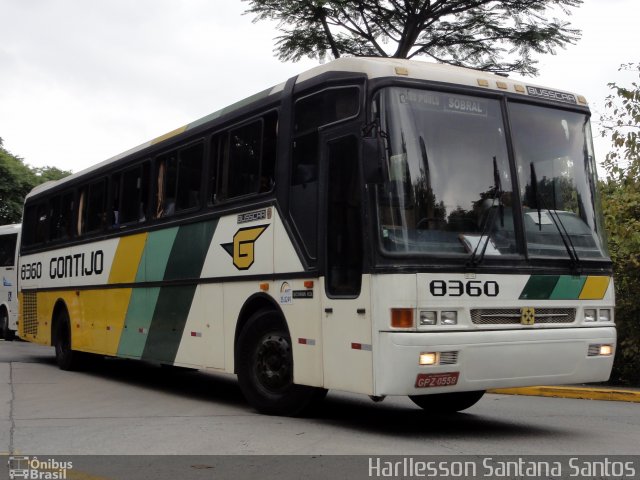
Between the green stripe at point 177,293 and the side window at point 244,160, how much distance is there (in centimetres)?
51

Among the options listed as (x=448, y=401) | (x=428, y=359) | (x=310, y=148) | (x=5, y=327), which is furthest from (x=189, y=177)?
(x=5, y=327)

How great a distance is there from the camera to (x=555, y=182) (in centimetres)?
814

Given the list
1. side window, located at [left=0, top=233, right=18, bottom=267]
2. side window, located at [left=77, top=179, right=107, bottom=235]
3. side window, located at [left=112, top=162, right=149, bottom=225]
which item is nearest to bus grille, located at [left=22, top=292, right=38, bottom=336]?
side window, located at [left=77, top=179, right=107, bottom=235]

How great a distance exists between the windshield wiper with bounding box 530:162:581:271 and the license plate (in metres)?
1.67

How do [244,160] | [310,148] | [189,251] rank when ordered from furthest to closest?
[189,251] < [244,160] < [310,148]

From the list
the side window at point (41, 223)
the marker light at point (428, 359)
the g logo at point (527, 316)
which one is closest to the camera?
the marker light at point (428, 359)

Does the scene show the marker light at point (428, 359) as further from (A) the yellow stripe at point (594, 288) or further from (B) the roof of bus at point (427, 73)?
(B) the roof of bus at point (427, 73)

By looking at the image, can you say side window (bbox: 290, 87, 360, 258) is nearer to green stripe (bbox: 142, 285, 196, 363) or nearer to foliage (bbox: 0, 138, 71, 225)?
green stripe (bbox: 142, 285, 196, 363)

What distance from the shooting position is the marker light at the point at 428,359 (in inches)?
281

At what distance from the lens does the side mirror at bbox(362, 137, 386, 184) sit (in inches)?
286

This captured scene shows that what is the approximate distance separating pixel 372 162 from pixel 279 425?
270cm

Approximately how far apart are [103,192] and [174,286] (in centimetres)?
340

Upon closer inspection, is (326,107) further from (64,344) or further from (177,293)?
(64,344)

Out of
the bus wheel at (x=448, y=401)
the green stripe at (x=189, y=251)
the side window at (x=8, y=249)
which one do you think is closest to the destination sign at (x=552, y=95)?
the bus wheel at (x=448, y=401)
